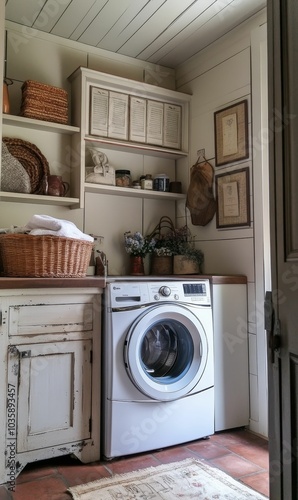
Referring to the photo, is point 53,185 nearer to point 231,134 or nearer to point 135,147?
point 135,147

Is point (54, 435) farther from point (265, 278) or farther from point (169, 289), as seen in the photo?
point (265, 278)

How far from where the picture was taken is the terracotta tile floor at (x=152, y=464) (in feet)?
5.58

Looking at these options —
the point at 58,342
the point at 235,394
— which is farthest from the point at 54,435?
the point at 235,394

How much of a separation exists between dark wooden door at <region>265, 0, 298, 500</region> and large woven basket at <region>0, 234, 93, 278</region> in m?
1.22

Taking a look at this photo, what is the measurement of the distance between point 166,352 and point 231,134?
1.47 meters

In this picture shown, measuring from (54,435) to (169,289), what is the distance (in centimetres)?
92

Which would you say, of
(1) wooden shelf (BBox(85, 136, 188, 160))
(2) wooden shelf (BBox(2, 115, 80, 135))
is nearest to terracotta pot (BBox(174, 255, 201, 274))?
(1) wooden shelf (BBox(85, 136, 188, 160))

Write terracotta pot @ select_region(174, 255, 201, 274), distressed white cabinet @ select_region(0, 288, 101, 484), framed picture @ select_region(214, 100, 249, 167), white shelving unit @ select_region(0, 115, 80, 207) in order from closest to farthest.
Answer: distressed white cabinet @ select_region(0, 288, 101, 484) < white shelving unit @ select_region(0, 115, 80, 207) < framed picture @ select_region(214, 100, 249, 167) < terracotta pot @ select_region(174, 255, 201, 274)

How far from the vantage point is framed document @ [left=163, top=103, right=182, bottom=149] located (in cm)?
Result: 295

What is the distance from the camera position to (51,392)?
1.86m

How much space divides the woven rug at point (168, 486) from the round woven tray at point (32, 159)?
1.69m

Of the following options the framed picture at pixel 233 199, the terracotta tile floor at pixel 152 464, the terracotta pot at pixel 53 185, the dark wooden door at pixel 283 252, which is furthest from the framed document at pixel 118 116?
the terracotta tile floor at pixel 152 464

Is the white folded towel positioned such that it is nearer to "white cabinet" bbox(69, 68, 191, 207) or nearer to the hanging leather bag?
"white cabinet" bbox(69, 68, 191, 207)

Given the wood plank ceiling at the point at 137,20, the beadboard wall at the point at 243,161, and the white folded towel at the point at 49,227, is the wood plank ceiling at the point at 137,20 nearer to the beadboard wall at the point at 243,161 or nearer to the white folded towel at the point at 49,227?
the beadboard wall at the point at 243,161
